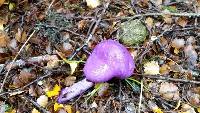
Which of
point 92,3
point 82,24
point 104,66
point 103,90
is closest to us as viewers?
point 104,66

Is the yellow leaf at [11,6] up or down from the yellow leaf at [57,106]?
up

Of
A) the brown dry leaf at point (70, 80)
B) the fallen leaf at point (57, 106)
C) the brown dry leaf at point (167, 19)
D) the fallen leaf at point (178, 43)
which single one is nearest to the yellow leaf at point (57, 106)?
the fallen leaf at point (57, 106)

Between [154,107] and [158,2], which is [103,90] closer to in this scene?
[154,107]

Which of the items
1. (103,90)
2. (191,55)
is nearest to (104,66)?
(103,90)

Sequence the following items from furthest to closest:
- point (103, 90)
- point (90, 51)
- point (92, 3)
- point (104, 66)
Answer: point (92, 3)
point (90, 51)
point (103, 90)
point (104, 66)

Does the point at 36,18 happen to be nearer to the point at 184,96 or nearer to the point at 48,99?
the point at 48,99

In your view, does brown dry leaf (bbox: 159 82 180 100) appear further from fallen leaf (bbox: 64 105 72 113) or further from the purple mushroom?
fallen leaf (bbox: 64 105 72 113)

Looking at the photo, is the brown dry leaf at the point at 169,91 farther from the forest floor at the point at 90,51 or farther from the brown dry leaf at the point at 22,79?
the brown dry leaf at the point at 22,79
